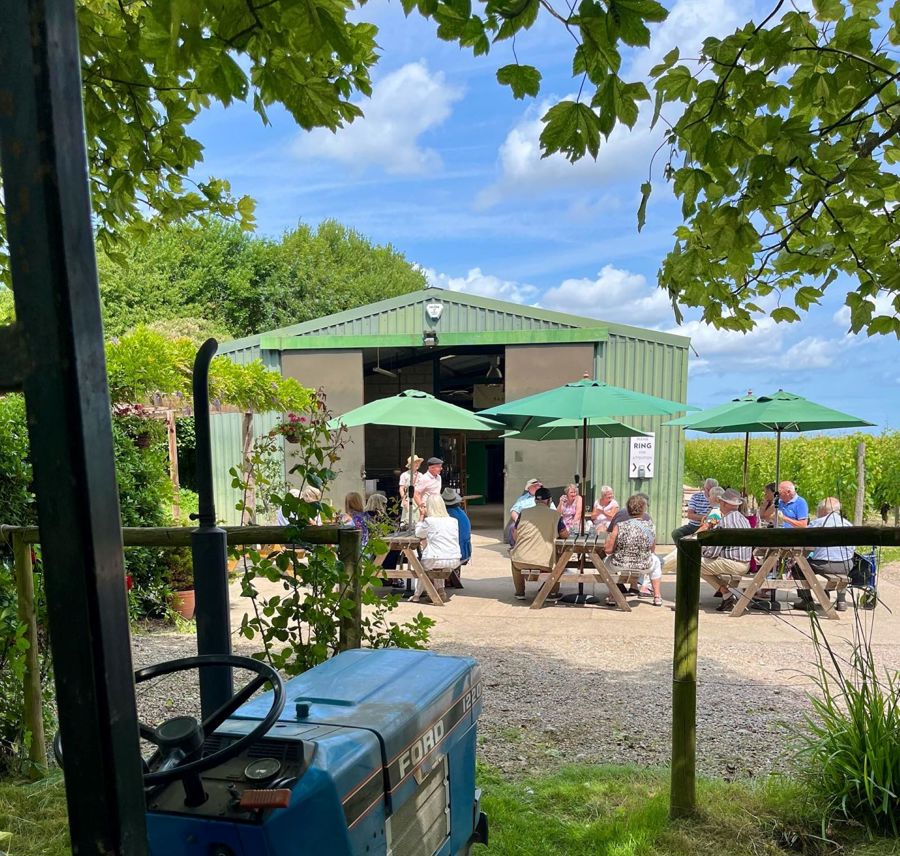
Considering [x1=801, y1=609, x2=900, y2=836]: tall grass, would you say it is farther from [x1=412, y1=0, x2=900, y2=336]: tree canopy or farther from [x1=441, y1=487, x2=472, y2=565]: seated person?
[x1=441, y1=487, x2=472, y2=565]: seated person

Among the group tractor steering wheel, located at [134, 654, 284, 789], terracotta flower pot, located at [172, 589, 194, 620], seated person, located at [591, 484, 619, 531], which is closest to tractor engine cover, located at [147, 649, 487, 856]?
tractor steering wheel, located at [134, 654, 284, 789]

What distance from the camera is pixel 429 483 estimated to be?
1027cm

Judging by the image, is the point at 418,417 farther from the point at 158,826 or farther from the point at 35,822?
the point at 158,826

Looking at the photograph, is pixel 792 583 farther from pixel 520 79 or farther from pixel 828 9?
→ pixel 520 79

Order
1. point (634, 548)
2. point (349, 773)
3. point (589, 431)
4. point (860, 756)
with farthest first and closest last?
point (589, 431)
point (634, 548)
point (860, 756)
point (349, 773)

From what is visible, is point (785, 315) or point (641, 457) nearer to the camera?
point (785, 315)

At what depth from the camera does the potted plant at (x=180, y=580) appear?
6.63m

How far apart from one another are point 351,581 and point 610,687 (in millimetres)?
2934

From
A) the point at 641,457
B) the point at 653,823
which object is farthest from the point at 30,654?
the point at 641,457

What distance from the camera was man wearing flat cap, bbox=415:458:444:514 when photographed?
31.0 feet

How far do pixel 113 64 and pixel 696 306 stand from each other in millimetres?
3481

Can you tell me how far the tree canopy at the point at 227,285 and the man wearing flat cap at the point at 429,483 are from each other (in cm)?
1624

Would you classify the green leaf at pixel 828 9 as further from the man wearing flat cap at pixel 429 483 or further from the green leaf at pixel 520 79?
the man wearing flat cap at pixel 429 483

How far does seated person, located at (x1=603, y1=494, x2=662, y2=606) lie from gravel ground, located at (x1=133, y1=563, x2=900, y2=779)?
1.59 feet
